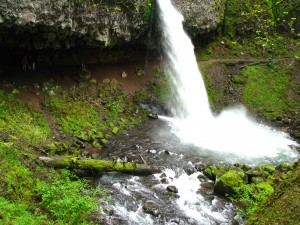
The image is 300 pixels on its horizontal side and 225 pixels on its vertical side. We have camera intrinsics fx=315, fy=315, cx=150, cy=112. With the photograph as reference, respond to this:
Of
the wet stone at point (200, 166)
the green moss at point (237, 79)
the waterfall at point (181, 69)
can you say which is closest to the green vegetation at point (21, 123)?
the wet stone at point (200, 166)

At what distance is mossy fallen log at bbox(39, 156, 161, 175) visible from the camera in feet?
29.2

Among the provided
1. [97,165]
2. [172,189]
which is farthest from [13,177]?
[172,189]

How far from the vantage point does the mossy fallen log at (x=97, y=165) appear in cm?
891

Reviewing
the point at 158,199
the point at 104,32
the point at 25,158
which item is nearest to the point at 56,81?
the point at 104,32

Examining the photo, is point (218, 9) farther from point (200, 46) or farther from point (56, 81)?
point (56, 81)

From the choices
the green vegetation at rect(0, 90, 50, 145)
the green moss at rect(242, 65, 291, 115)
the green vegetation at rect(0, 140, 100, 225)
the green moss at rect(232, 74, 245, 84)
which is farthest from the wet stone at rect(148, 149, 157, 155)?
the green moss at rect(232, 74, 245, 84)

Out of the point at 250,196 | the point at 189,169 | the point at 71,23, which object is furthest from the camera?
the point at 71,23

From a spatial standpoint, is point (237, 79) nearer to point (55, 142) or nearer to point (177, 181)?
point (177, 181)

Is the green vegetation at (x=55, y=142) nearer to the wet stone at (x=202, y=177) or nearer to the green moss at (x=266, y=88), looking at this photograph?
the wet stone at (x=202, y=177)

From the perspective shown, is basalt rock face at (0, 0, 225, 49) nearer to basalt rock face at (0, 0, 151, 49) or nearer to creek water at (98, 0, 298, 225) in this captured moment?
basalt rock face at (0, 0, 151, 49)

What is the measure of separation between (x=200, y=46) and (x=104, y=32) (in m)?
7.96

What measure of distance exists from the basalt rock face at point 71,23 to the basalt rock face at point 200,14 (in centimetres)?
299

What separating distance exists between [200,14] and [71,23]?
8.62m

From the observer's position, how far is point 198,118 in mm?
15500
